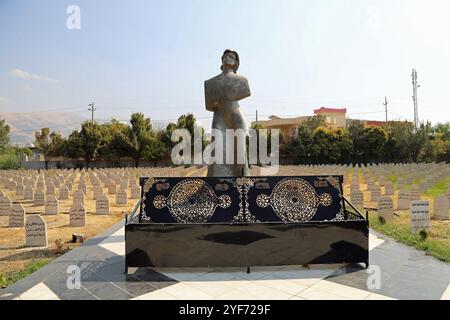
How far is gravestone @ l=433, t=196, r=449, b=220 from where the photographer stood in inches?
336

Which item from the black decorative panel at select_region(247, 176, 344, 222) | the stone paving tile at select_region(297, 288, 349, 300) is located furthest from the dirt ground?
the stone paving tile at select_region(297, 288, 349, 300)

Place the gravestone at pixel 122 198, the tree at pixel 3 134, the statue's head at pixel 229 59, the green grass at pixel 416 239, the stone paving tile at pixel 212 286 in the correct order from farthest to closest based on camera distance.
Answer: the tree at pixel 3 134, the gravestone at pixel 122 198, the statue's head at pixel 229 59, the green grass at pixel 416 239, the stone paving tile at pixel 212 286

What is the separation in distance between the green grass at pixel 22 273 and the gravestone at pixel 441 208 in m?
8.95

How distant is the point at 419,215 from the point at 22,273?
720cm

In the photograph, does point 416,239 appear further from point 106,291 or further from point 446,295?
point 106,291

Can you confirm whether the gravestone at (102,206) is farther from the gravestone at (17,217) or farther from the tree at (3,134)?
the tree at (3,134)

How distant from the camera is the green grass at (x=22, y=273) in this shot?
424cm

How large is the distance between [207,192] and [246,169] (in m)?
3.26

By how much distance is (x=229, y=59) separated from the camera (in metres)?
8.49

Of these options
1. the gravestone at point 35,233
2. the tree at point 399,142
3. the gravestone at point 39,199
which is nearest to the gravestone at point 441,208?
the gravestone at point 35,233

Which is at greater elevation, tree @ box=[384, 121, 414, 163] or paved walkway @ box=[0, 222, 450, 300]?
tree @ box=[384, 121, 414, 163]

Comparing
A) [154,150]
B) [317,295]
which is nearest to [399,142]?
[154,150]

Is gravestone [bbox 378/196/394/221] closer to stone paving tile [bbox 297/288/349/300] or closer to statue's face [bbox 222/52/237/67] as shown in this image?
statue's face [bbox 222/52/237/67]
